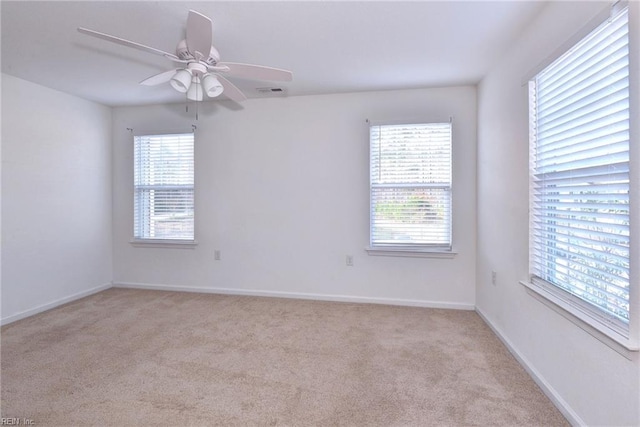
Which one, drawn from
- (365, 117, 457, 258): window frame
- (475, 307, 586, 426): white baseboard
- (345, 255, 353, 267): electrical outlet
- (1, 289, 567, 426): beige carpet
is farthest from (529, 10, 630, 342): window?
(345, 255, 353, 267): electrical outlet

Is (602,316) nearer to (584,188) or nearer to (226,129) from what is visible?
(584,188)

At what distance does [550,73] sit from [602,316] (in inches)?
57.8

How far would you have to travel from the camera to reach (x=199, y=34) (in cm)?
182

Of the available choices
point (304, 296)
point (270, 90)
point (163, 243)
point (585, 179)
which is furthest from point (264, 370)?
point (270, 90)

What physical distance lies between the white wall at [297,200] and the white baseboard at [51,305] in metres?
0.49

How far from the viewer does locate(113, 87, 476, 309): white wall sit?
140 inches

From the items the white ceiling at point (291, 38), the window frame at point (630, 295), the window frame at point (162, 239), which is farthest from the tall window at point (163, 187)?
the window frame at point (630, 295)

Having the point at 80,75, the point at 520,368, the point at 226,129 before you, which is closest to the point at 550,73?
the point at 520,368

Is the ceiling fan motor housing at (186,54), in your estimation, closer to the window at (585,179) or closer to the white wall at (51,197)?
the window at (585,179)

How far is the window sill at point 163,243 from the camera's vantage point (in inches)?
163

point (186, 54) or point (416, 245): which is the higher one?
point (186, 54)

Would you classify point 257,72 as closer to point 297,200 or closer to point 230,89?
point 230,89

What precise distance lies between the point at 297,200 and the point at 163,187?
186 centimetres

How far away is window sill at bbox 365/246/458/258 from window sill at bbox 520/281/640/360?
4.38 feet
